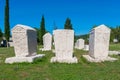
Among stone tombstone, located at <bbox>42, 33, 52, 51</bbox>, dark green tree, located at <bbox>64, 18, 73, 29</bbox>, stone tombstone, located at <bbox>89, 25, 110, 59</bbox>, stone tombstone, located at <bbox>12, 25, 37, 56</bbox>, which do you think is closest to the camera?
stone tombstone, located at <bbox>12, 25, 37, 56</bbox>

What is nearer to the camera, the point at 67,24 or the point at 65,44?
the point at 65,44

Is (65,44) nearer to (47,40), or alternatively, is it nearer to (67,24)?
(47,40)

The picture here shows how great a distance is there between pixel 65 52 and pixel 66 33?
1.15 meters

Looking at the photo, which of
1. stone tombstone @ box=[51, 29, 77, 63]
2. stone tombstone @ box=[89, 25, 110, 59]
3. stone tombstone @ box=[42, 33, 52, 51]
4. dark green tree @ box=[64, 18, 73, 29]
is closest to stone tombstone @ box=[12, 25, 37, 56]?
stone tombstone @ box=[51, 29, 77, 63]

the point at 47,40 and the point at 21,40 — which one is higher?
the point at 47,40

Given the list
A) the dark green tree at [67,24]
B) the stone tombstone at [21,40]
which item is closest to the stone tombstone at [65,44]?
the stone tombstone at [21,40]

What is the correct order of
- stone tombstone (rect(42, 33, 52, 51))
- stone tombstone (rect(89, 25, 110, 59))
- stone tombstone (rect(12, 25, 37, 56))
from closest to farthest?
stone tombstone (rect(12, 25, 37, 56)) → stone tombstone (rect(89, 25, 110, 59)) → stone tombstone (rect(42, 33, 52, 51))

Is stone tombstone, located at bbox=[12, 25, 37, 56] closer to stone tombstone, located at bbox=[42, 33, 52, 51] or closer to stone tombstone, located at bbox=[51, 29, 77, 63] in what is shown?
stone tombstone, located at bbox=[51, 29, 77, 63]

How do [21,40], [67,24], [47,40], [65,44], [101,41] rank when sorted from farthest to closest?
[67,24] → [47,40] → [101,41] → [65,44] → [21,40]

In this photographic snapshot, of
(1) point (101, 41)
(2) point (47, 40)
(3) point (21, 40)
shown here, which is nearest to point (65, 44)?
(1) point (101, 41)

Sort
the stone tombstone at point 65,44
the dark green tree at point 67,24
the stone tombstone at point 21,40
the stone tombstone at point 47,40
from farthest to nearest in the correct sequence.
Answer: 1. the dark green tree at point 67,24
2. the stone tombstone at point 47,40
3. the stone tombstone at point 65,44
4. the stone tombstone at point 21,40

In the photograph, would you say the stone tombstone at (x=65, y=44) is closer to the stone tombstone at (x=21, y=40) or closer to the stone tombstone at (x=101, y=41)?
the stone tombstone at (x=101, y=41)

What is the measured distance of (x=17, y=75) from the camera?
8352mm

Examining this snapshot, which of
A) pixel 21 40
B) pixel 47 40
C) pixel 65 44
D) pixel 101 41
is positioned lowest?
pixel 65 44
